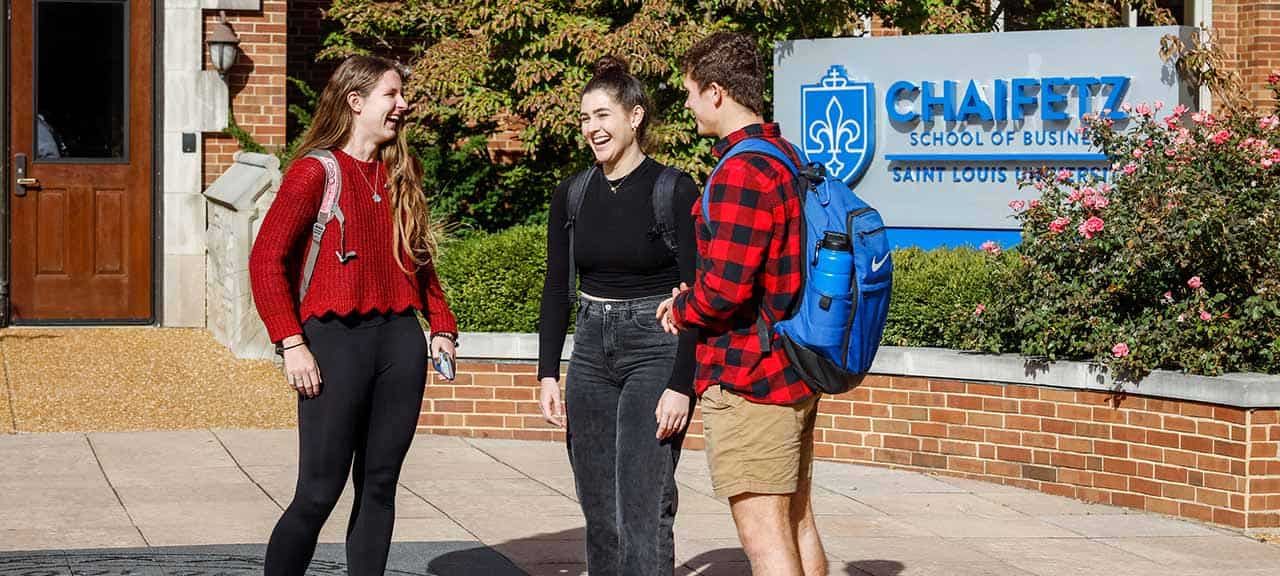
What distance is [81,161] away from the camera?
1346 centimetres

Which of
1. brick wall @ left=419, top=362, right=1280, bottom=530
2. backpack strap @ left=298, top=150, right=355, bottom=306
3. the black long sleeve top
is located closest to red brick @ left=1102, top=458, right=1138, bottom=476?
brick wall @ left=419, top=362, right=1280, bottom=530

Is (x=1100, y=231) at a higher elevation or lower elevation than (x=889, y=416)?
higher

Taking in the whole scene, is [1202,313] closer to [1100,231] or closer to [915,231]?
[1100,231]

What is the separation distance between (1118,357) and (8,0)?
9.00 m

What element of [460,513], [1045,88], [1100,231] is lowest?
[460,513]

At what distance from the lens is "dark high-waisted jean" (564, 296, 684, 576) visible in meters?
5.08

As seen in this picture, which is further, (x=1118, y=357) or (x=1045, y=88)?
(x=1045, y=88)

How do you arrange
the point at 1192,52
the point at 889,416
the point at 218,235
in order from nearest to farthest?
the point at 889,416, the point at 1192,52, the point at 218,235

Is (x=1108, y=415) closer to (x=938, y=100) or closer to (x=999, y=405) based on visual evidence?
(x=999, y=405)

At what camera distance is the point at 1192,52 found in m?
10.5

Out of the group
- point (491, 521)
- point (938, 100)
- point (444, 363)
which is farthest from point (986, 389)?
point (444, 363)

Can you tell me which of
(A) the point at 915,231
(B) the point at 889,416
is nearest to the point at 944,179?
(A) the point at 915,231

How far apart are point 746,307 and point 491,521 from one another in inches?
128

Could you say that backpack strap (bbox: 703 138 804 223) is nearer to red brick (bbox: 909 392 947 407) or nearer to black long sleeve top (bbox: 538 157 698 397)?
black long sleeve top (bbox: 538 157 698 397)
